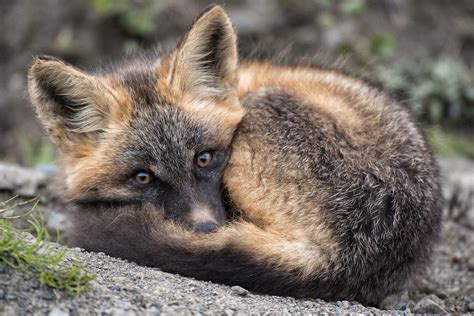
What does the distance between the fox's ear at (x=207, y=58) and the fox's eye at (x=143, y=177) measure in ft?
2.48

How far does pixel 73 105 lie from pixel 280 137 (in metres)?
1.65

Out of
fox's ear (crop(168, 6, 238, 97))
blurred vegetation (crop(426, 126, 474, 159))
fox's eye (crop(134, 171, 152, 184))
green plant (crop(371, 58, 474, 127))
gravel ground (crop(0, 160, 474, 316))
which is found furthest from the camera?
green plant (crop(371, 58, 474, 127))

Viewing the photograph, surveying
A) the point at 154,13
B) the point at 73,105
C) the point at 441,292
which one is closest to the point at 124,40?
the point at 154,13

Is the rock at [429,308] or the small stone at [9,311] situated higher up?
the small stone at [9,311]

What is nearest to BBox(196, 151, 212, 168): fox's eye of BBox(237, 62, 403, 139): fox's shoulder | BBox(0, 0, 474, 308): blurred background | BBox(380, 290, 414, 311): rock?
BBox(237, 62, 403, 139): fox's shoulder

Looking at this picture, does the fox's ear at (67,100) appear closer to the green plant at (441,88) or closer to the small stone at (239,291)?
the small stone at (239,291)

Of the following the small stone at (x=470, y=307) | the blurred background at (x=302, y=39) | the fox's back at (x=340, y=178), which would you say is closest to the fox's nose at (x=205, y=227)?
the fox's back at (x=340, y=178)

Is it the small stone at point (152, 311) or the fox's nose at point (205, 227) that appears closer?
the small stone at point (152, 311)

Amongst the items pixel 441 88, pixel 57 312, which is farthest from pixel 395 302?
pixel 441 88

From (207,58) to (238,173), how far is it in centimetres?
107

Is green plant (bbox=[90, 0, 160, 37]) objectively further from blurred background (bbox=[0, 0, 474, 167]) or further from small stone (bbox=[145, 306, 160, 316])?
small stone (bbox=[145, 306, 160, 316])

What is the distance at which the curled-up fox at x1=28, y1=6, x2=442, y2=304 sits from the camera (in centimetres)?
404

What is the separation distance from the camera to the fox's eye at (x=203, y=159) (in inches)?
183

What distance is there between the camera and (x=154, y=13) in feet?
33.1
